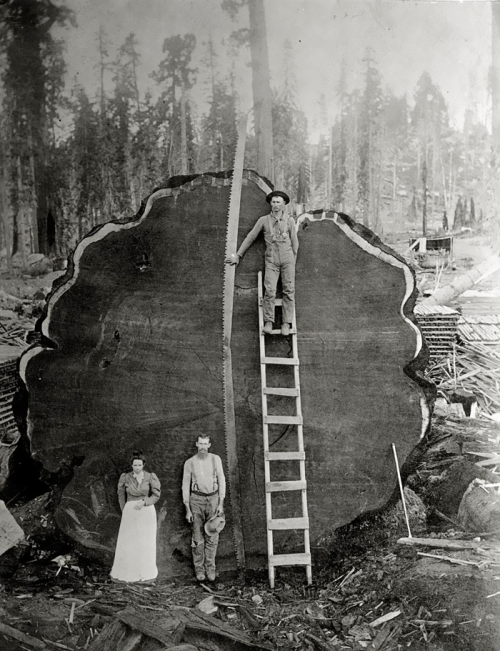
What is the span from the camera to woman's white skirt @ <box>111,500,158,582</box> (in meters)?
4.20

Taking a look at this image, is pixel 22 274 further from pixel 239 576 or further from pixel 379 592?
pixel 379 592

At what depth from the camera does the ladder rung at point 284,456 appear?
4.16 metres

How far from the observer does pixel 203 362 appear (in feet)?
14.5

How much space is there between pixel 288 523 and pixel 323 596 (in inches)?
22.0

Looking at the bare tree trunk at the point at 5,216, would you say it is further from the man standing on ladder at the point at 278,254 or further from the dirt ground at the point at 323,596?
the man standing on ladder at the point at 278,254

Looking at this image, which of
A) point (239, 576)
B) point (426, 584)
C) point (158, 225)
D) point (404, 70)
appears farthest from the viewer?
point (404, 70)

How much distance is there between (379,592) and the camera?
3.76 m

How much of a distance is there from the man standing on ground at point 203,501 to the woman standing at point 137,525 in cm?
29

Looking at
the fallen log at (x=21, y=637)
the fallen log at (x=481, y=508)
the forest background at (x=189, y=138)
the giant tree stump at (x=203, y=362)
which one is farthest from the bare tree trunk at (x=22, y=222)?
the fallen log at (x=481, y=508)

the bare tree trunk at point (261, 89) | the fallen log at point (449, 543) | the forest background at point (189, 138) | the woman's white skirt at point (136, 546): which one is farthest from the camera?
the forest background at point (189, 138)

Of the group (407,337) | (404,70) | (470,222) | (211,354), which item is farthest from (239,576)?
(404,70)

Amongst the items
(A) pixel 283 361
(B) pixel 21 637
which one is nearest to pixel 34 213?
(A) pixel 283 361

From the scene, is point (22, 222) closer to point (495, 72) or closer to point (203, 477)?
point (203, 477)

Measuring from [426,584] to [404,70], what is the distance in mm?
4205
